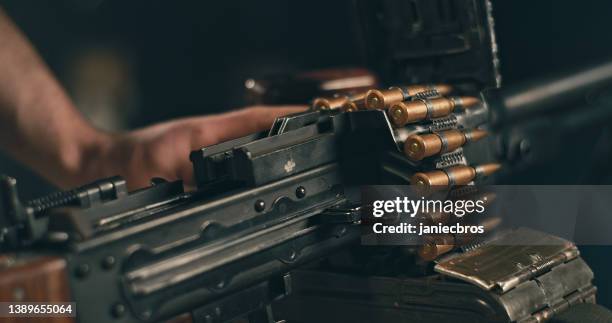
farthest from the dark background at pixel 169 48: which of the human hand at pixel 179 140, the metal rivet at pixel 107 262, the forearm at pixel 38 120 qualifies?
the metal rivet at pixel 107 262

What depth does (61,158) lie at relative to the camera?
48.6 inches

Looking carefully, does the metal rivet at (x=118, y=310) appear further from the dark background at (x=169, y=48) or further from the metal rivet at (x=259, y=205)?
the dark background at (x=169, y=48)

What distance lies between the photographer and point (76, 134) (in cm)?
125

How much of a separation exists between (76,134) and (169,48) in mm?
812

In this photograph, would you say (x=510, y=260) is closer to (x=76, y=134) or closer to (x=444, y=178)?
(x=444, y=178)

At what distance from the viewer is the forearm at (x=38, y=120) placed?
1.23 metres

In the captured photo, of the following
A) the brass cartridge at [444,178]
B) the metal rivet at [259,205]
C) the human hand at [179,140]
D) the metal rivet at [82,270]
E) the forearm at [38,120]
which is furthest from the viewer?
the forearm at [38,120]

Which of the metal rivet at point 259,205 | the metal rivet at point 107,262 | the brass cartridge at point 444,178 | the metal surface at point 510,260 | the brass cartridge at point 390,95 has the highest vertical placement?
the brass cartridge at point 390,95

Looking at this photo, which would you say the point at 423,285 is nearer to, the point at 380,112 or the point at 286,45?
the point at 380,112

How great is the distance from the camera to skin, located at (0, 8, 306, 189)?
1.03m

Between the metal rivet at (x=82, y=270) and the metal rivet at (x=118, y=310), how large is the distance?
1.7 inches

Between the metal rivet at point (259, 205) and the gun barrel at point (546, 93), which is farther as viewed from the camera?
the gun barrel at point (546, 93)

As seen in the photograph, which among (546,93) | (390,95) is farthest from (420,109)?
(546,93)

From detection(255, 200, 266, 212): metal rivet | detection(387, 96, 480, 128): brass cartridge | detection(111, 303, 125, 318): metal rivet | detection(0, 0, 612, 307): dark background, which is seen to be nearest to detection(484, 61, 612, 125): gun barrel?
detection(387, 96, 480, 128): brass cartridge
